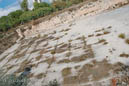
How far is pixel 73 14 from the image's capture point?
988 cm

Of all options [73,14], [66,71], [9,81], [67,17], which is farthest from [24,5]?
[9,81]

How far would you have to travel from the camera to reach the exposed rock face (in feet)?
31.1

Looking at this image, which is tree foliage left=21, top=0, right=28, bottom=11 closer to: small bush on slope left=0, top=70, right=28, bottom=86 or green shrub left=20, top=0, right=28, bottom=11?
green shrub left=20, top=0, right=28, bottom=11

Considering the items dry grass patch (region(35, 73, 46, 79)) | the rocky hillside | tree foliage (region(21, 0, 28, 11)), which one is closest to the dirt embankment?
the rocky hillside

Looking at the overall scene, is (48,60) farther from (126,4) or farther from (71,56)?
(126,4)

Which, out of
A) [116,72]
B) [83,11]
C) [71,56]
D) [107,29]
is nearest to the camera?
[116,72]

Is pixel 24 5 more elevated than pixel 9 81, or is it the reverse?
pixel 24 5

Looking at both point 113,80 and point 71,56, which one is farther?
point 71,56

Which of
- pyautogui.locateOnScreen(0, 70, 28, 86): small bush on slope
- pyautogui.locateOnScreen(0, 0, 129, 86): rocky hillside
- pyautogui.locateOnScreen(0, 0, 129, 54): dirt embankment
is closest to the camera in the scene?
pyautogui.locateOnScreen(0, 70, 28, 86): small bush on slope

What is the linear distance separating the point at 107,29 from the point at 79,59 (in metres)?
2.52

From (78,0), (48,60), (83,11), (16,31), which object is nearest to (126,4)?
(83,11)

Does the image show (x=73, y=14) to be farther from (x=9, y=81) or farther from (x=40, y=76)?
(x=9, y=81)

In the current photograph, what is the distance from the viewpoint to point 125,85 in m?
2.67

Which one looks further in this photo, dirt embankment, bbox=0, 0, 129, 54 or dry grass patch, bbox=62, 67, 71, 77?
dirt embankment, bbox=0, 0, 129, 54
